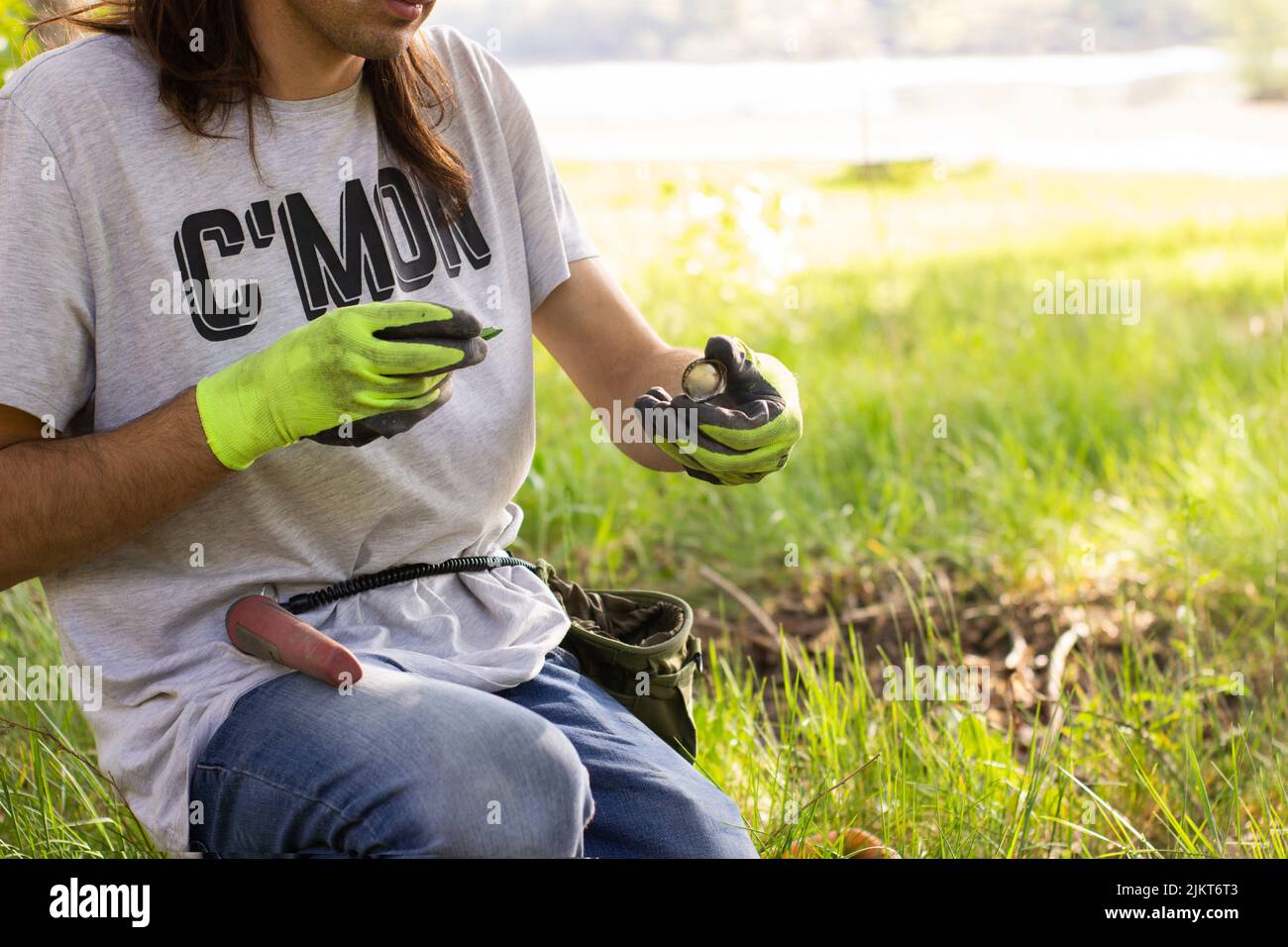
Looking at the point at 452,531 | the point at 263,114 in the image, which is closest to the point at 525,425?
the point at 452,531

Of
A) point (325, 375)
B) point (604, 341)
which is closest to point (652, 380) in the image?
point (604, 341)

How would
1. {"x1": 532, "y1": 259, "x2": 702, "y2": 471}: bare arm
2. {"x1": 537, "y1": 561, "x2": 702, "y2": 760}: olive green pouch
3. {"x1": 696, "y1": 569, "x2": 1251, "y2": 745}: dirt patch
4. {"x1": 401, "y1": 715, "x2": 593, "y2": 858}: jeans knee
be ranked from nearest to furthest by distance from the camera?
{"x1": 401, "y1": 715, "x2": 593, "y2": 858}: jeans knee
{"x1": 537, "y1": 561, "x2": 702, "y2": 760}: olive green pouch
{"x1": 532, "y1": 259, "x2": 702, "y2": 471}: bare arm
{"x1": 696, "y1": 569, "x2": 1251, "y2": 745}: dirt patch

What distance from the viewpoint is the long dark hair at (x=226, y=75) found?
5.07ft

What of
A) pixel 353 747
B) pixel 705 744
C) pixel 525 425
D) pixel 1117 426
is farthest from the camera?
pixel 1117 426

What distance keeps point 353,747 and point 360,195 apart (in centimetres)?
72

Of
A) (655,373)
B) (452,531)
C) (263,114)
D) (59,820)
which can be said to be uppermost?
(263,114)

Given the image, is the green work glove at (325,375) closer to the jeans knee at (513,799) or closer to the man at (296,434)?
the man at (296,434)

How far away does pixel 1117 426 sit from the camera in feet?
10.9

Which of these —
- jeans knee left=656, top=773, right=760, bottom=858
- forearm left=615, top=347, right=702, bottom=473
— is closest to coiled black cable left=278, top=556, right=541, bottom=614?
forearm left=615, top=347, right=702, bottom=473

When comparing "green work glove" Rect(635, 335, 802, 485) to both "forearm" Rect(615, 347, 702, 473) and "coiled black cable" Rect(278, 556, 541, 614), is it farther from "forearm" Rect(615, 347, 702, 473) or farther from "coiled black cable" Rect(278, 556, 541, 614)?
"coiled black cable" Rect(278, 556, 541, 614)

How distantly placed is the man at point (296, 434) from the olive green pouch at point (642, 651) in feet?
0.20

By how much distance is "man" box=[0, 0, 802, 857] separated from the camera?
1405 mm

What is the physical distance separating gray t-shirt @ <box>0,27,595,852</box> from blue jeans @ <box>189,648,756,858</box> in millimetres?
37
